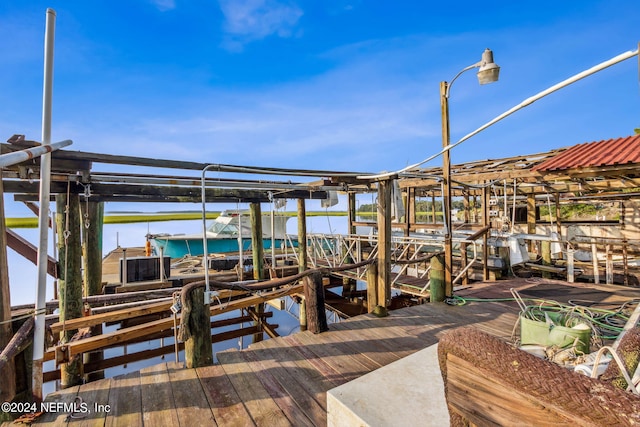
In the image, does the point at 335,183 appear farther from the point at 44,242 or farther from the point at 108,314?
the point at 108,314

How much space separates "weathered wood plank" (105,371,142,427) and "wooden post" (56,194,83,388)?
11.7 feet

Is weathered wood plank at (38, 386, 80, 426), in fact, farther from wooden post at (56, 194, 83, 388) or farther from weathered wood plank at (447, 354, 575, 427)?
weathered wood plank at (447, 354, 575, 427)

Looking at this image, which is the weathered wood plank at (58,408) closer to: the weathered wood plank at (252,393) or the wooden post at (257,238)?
the weathered wood plank at (252,393)

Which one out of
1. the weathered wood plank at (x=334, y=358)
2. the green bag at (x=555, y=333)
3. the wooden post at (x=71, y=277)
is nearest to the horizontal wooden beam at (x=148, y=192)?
the wooden post at (x=71, y=277)

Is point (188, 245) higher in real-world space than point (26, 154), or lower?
lower

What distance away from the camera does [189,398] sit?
3.16m

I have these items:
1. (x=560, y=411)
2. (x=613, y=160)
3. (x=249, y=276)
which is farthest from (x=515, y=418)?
(x=249, y=276)

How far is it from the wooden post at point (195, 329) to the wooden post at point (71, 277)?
3800mm

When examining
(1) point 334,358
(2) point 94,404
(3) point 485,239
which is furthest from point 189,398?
(3) point 485,239

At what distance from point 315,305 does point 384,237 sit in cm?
200

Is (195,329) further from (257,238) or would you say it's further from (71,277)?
(257,238)

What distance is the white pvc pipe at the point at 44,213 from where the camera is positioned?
2.98 metres

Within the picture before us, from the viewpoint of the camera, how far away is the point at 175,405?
304cm

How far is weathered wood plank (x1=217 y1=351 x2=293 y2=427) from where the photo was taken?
2822 mm
